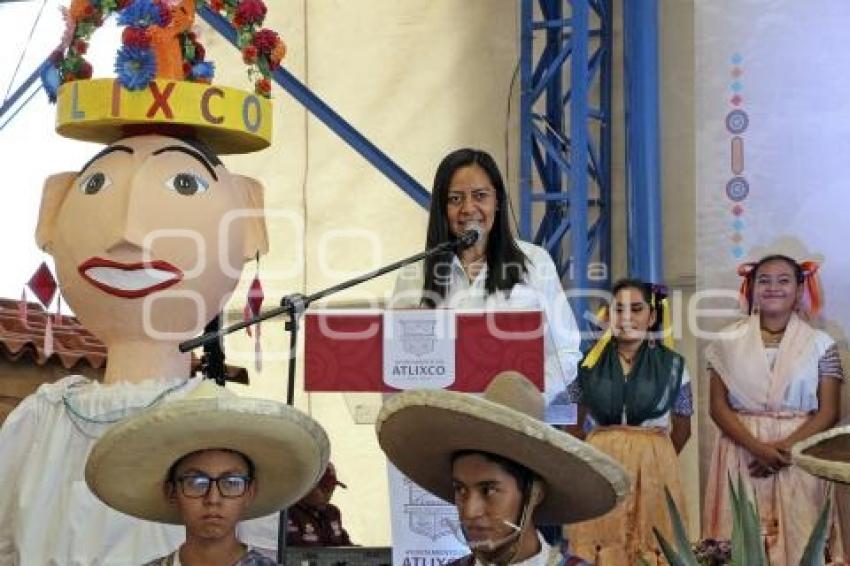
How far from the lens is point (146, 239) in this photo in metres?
4.36

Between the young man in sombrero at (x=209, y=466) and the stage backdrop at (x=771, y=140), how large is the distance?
294 cm

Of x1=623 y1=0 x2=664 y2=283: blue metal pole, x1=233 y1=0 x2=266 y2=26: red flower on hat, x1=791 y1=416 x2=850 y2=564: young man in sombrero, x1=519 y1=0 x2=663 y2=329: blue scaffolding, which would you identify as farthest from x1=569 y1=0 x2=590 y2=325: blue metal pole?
x1=791 y1=416 x2=850 y2=564: young man in sombrero

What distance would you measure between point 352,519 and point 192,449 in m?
5.06

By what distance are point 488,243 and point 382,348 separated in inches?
21.5

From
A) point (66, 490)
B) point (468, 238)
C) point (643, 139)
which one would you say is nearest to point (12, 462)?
point (66, 490)

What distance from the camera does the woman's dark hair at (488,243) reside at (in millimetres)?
4500

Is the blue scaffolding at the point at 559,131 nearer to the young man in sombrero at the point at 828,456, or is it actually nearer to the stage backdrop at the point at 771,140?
the stage backdrop at the point at 771,140

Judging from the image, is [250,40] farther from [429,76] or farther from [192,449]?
[429,76]

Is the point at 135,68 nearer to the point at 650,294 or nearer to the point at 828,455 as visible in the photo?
the point at 650,294

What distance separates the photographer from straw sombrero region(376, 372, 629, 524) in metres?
3.19

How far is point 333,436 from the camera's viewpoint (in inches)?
339

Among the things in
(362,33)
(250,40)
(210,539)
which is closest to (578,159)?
(362,33)

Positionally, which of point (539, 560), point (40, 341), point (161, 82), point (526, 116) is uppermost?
point (526, 116)

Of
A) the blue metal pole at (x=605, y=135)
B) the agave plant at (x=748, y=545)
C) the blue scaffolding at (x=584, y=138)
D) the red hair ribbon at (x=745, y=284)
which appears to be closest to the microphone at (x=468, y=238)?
the agave plant at (x=748, y=545)
